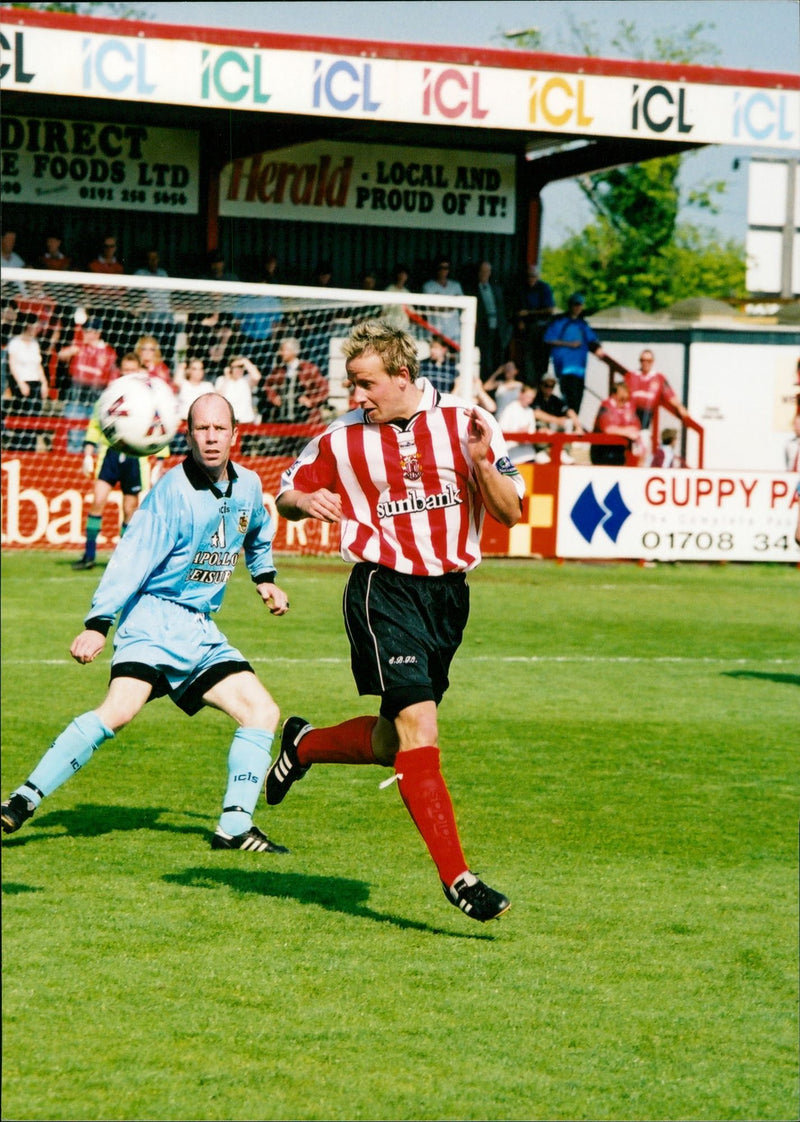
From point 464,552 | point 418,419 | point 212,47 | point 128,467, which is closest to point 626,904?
point 464,552

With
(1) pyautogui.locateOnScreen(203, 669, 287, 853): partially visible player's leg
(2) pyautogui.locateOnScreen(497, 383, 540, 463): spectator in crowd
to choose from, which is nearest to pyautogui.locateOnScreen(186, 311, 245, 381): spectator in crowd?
(2) pyautogui.locateOnScreen(497, 383, 540, 463): spectator in crowd

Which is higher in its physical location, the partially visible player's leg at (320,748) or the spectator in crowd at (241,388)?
the spectator in crowd at (241,388)

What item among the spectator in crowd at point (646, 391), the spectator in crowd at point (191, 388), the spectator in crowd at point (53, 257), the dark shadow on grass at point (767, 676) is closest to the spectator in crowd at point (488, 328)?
the spectator in crowd at point (646, 391)

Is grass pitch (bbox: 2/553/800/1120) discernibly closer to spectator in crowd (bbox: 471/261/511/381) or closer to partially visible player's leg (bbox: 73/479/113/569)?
partially visible player's leg (bbox: 73/479/113/569)

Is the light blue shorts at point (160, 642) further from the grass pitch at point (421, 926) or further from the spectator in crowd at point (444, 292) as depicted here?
the spectator in crowd at point (444, 292)

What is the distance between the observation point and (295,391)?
64.5 ft

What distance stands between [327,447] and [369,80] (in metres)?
13.1

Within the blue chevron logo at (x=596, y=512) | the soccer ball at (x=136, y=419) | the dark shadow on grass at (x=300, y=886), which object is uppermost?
the soccer ball at (x=136, y=419)

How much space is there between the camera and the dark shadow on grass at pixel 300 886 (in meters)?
5.14

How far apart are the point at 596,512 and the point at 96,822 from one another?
1238 cm

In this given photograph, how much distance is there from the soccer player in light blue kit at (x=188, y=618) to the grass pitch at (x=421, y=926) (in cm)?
35

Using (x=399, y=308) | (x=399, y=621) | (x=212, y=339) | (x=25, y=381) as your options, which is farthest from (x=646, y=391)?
(x=399, y=621)

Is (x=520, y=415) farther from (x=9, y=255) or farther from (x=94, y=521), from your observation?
(x=94, y=521)

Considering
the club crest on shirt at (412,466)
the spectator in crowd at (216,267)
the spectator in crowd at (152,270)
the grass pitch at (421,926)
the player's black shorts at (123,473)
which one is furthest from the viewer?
the spectator in crowd at (216,267)
